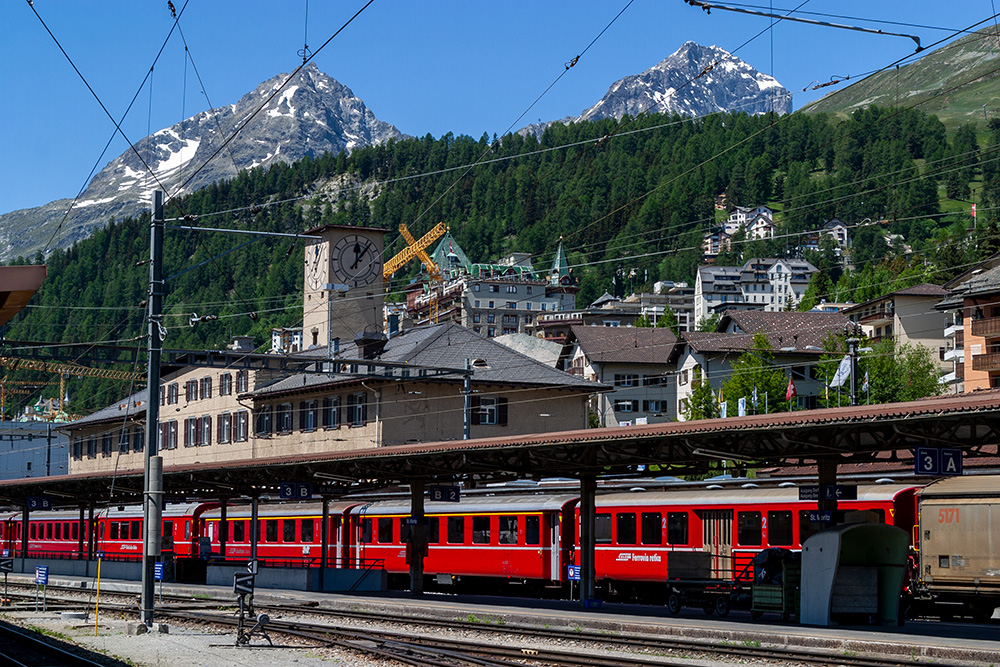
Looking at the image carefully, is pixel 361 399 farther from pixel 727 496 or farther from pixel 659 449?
pixel 659 449

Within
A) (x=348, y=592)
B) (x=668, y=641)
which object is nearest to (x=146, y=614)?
(x=668, y=641)

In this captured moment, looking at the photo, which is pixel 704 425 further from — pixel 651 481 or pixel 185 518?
pixel 185 518

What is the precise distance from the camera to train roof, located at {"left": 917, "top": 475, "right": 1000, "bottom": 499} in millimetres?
26297

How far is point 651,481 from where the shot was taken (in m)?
35.7

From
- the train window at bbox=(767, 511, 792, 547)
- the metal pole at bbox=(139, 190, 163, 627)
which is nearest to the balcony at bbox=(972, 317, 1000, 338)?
the train window at bbox=(767, 511, 792, 547)

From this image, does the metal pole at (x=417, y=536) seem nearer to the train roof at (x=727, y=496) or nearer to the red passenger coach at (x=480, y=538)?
the red passenger coach at (x=480, y=538)

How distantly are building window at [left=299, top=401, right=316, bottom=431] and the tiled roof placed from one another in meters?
40.2

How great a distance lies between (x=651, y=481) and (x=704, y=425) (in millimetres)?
12908

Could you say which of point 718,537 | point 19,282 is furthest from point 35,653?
point 718,537

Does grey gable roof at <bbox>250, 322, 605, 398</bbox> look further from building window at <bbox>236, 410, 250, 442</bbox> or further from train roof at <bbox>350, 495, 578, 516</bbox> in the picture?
train roof at <bbox>350, 495, 578, 516</bbox>

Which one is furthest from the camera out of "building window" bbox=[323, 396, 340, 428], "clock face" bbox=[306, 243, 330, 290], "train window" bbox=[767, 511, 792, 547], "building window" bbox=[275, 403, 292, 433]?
"clock face" bbox=[306, 243, 330, 290]

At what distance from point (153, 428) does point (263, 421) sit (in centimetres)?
4314

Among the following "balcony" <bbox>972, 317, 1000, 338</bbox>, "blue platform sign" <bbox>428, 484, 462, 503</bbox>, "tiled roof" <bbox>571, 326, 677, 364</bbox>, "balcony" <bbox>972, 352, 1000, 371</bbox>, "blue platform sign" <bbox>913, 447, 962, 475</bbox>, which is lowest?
"blue platform sign" <bbox>428, 484, 462, 503</bbox>

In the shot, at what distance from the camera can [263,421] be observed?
66812 millimetres
